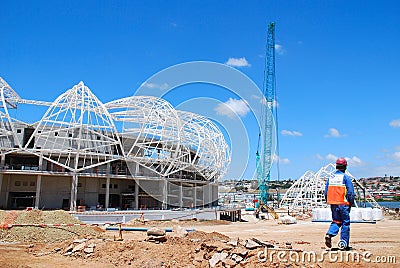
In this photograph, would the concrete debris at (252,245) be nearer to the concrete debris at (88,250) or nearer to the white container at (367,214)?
the concrete debris at (88,250)

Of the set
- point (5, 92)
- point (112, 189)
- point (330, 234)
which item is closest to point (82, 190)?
point (112, 189)

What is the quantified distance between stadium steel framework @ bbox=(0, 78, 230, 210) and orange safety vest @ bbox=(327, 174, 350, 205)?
3741 centimetres

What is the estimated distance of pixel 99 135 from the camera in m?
45.6

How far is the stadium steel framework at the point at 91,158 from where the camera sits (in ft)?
146

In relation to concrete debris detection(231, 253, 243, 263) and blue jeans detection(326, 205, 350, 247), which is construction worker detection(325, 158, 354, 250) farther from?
concrete debris detection(231, 253, 243, 263)

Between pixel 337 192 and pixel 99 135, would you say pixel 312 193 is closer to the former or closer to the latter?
pixel 99 135

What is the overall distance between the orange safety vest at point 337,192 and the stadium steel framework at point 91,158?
37.4 meters

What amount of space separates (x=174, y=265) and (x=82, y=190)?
41689 mm

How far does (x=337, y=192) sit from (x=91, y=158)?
144ft

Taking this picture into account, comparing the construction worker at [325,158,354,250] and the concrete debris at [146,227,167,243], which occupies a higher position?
the construction worker at [325,158,354,250]

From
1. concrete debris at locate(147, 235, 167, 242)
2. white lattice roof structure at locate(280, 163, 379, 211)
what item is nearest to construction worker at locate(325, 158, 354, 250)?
concrete debris at locate(147, 235, 167, 242)

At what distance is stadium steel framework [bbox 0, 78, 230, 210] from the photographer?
4459cm

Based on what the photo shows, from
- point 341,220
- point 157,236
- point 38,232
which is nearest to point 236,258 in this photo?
point 341,220

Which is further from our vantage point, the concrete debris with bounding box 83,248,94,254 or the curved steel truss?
the curved steel truss
